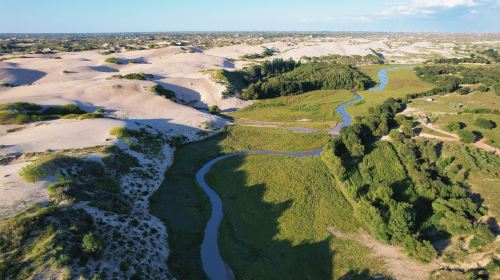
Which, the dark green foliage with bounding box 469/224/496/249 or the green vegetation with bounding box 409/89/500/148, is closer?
the dark green foliage with bounding box 469/224/496/249

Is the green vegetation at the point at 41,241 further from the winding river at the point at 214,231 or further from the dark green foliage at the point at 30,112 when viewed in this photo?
the dark green foliage at the point at 30,112

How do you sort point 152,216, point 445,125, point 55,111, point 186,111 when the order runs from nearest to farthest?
1. point 152,216
2. point 445,125
3. point 55,111
4. point 186,111

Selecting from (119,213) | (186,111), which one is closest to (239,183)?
(119,213)

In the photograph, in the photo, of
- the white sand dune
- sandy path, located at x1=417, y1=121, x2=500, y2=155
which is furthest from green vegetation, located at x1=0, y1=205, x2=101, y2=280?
the white sand dune

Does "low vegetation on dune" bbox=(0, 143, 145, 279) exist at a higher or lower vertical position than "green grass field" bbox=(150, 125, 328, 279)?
higher

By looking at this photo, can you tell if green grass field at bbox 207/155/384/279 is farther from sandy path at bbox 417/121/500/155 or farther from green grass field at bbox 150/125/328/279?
sandy path at bbox 417/121/500/155

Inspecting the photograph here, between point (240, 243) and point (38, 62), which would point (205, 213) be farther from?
point (38, 62)

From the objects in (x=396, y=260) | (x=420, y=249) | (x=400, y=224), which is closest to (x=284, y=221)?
(x=396, y=260)
